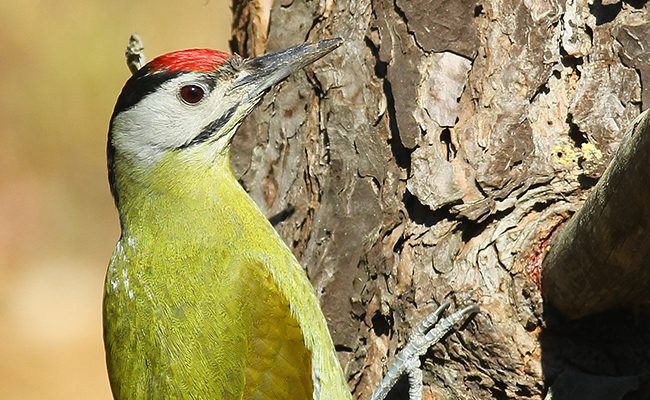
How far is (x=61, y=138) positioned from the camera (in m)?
7.86

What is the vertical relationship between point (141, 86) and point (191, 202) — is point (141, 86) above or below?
above

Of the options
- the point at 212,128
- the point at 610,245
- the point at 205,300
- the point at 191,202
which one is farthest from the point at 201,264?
the point at 610,245

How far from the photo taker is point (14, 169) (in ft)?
25.8

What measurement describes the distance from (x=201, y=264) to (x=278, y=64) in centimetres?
97

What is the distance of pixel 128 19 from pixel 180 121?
17.3 ft

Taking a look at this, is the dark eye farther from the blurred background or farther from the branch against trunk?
the blurred background

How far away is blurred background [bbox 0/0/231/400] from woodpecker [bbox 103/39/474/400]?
15.6 feet

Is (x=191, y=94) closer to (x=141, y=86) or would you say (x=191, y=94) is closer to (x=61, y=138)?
(x=141, y=86)

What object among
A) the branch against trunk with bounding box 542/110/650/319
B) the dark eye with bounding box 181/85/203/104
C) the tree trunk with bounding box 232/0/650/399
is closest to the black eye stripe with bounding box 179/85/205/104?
the dark eye with bounding box 181/85/203/104

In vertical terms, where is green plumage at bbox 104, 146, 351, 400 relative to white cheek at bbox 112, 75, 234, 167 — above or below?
below

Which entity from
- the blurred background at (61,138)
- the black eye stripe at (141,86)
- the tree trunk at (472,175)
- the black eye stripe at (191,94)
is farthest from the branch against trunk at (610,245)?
the blurred background at (61,138)

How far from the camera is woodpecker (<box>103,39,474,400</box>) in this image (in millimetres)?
2928

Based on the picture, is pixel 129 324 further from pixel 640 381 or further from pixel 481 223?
pixel 640 381

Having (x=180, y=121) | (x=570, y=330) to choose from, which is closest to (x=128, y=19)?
(x=180, y=121)
